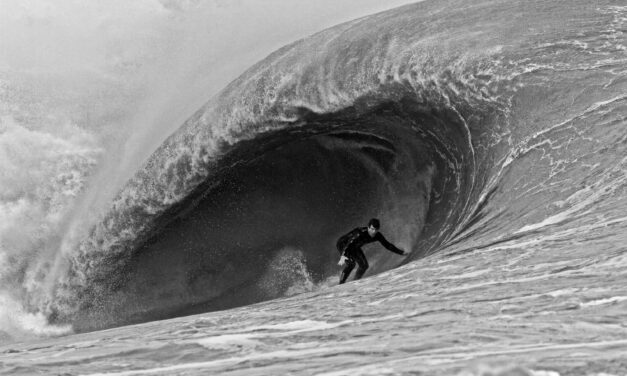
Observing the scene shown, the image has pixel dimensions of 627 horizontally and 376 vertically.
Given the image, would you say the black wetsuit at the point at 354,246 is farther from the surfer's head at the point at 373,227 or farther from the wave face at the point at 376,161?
the wave face at the point at 376,161

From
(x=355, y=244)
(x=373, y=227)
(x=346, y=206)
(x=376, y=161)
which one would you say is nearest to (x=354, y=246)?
(x=355, y=244)

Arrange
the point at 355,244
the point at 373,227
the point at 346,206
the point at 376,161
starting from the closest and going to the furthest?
1. the point at 373,227
2. the point at 355,244
3. the point at 376,161
4. the point at 346,206

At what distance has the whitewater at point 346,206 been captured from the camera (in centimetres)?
316

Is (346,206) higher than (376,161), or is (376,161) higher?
(376,161)

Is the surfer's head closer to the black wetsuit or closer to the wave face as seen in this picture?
the black wetsuit

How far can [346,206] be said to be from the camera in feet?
29.5

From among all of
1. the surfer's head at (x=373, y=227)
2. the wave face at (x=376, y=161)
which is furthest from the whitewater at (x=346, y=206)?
the surfer's head at (x=373, y=227)

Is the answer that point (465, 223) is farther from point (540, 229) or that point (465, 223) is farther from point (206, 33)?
point (206, 33)

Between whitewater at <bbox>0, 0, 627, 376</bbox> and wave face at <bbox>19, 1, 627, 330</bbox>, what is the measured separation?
0.03m

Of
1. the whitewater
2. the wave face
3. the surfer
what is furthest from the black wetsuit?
the wave face

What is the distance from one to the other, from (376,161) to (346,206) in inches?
32.7

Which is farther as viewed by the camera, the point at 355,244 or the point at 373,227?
the point at 355,244

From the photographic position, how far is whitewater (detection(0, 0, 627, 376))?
Answer: 124 inches

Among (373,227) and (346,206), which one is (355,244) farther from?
(346,206)
